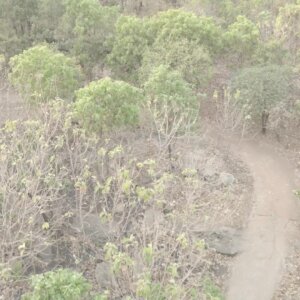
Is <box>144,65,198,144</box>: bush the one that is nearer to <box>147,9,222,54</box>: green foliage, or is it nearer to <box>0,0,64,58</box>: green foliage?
<box>147,9,222,54</box>: green foliage

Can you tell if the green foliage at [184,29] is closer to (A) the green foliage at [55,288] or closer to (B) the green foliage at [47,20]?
(B) the green foliage at [47,20]

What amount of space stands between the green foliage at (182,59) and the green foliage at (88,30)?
3.37 m

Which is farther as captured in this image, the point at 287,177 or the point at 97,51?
the point at 97,51

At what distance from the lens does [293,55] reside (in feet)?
95.9

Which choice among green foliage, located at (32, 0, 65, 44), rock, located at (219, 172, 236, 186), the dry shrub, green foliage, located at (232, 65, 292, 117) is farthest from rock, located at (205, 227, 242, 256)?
green foliage, located at (32, 0, 65, 44)

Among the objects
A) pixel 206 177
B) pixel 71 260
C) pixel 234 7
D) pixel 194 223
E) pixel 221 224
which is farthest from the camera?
pixel 234 7

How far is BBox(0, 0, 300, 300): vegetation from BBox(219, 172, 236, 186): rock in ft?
1.67

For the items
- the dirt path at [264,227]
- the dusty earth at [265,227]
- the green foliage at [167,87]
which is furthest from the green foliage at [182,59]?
the dirt path at [264,227]

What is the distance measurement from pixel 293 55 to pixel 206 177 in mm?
10047

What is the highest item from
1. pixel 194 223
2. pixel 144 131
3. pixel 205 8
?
pixel 205 8

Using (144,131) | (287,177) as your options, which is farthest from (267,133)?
(144,131)

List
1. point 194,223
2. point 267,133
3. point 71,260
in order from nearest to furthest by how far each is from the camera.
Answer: point 194,223
point 71,260
point 267,133

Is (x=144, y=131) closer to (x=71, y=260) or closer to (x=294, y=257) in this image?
(x=71, y=260)

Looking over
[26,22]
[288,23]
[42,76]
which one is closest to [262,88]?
[288,23]
